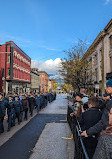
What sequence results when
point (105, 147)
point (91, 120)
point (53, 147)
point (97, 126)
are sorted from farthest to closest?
point (53, 147)
point (91, 120)
point (97, 126)
point (105, 147)

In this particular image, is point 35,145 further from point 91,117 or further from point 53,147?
point 91,117

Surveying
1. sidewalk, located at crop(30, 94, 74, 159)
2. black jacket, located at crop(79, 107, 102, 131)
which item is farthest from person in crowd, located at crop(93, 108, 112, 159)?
sidewalk, located at crop(30, 94, 74, 159)

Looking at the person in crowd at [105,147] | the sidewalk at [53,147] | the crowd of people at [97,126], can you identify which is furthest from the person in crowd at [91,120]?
the person in crowd at [105,147]

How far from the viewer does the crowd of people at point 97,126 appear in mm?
1810

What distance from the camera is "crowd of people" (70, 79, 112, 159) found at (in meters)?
1.81

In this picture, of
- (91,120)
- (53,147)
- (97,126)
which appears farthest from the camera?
(53,147)

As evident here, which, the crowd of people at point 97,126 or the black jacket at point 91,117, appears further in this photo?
the black jacket at point 91,117

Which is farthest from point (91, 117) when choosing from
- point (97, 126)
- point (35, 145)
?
point (35, 145)

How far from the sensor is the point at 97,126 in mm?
2584

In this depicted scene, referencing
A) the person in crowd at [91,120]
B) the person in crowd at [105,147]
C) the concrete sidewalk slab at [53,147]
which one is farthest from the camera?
the concrete sidewalk slab at [53,147]

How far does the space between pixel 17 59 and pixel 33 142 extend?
31373mm

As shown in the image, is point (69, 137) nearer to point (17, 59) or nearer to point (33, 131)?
point (33, 131)

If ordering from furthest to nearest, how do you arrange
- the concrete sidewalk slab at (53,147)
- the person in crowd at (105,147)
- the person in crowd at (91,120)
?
1. the concrete sidewalk slab at (53,147)
2. the person in crowd at (91,120)
3. the person in crowd at (105,147)

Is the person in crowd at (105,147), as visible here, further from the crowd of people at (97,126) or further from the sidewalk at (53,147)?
the sidewalk at (53,147)
